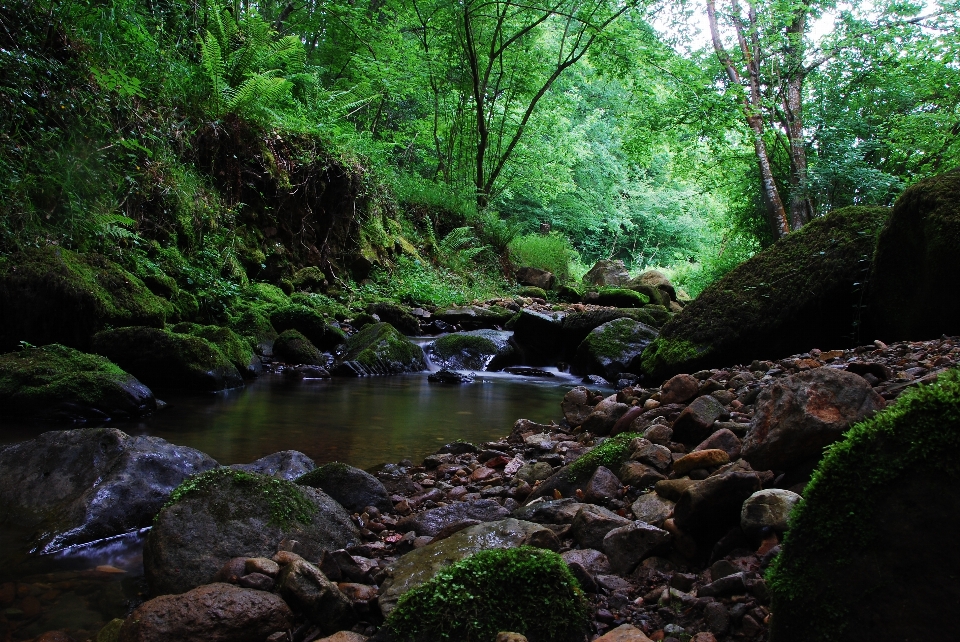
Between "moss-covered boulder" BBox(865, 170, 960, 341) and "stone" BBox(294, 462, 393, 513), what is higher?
"moss-covered boulder" BBox(865, 170, 960, 341)

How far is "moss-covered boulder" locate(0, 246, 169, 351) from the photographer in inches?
230

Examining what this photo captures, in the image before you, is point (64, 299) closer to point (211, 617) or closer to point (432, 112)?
point (211, 617)

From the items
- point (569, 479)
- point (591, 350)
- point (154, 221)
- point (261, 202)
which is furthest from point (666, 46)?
point (569, 479)

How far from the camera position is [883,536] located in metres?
1.20

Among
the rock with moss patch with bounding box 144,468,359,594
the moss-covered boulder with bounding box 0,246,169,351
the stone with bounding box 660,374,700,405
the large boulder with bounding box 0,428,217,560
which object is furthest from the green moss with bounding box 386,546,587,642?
the moss-covered boulder with bounding box 0,246,169,351

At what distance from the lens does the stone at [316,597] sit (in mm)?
2021

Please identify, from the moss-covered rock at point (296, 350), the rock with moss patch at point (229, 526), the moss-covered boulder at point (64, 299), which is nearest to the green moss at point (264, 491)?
the rock with moss patch at point (229, 526)

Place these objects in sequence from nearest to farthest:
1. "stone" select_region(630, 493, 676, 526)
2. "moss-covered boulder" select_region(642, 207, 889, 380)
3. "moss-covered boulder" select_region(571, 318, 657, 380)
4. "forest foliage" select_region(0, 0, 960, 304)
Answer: "stone" select_region(630, 493, 676, 526) → "moss-covered boulder" select_region(642, 207, 889, 380) → "forest foliage" select_region(0, 0, 960, 304) → "moss-covered boulder" select_region(571, 318, 657, 380)

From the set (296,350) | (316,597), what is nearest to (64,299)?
(296,350)

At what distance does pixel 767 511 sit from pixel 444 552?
3.71ft

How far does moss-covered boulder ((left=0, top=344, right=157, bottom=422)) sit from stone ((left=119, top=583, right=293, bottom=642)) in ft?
12.4

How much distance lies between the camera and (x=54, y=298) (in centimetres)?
611

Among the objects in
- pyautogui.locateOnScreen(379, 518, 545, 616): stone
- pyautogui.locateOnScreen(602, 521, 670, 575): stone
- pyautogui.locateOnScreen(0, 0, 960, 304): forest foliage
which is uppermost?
pyautogui.locateOnScreen(0, 0, 960, 304): forest foliage

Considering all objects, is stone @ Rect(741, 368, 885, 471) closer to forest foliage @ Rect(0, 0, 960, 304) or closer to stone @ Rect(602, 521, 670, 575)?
stone @ Rect(602, 521, 670, 575)
